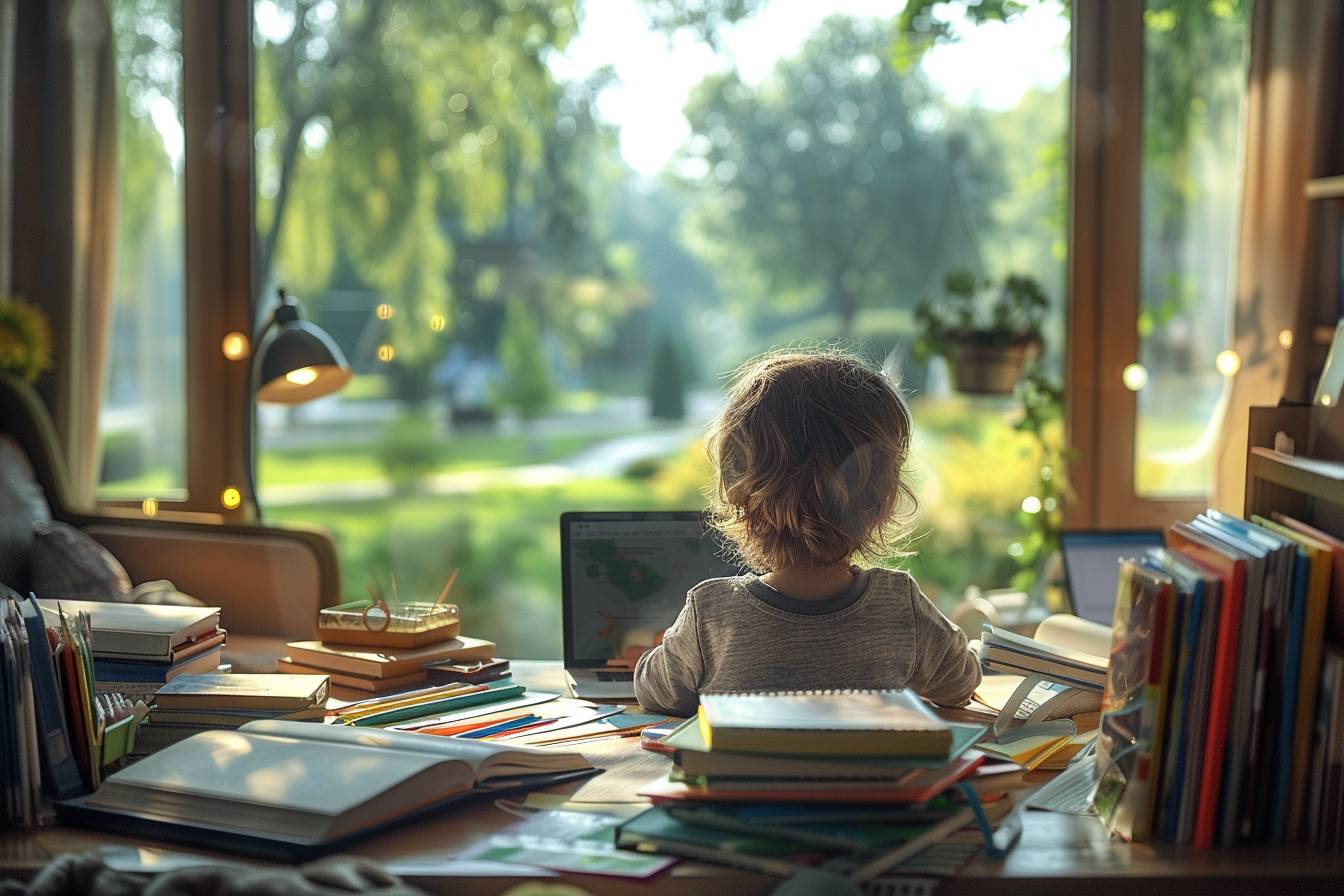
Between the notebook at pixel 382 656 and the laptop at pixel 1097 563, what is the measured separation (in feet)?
4.19

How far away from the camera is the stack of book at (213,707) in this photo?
1613mm

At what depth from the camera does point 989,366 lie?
332cm

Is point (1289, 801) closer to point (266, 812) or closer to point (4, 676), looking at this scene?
point (266, 812)

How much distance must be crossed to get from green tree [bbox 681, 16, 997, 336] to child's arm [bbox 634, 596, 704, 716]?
2.10 m

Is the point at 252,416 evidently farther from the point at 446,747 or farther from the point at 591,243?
the point at 446,747

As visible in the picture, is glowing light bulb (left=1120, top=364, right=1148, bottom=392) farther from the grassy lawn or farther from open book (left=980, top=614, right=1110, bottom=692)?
open book (left=980, top=614, right=1110, bottom=692)

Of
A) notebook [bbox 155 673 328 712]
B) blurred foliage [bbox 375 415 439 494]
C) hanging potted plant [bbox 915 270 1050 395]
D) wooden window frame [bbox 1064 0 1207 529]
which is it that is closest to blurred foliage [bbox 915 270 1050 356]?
hanging potted plant [bbox 915 270 1050 395]

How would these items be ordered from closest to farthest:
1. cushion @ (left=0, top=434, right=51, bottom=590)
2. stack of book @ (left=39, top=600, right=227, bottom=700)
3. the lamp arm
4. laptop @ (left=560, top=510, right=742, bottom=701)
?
1. stack of book @ (left=39, top=600, right=227, bottom=700)
2. laptop @ (left=560, top=510, right=742, bottom=701)
3. cushion @ (left=0, top=434, right=51, bottom=590)
4. the lamp arm

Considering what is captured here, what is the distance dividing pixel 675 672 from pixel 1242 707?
664mm

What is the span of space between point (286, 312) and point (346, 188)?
0.89 metres

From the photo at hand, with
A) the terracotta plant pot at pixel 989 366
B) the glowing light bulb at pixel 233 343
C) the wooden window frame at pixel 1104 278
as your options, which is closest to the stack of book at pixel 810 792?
the terracotta plant pot at pixel 989 366

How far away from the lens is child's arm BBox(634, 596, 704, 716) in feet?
5.39

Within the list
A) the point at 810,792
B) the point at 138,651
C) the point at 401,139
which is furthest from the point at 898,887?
the point at 401,139

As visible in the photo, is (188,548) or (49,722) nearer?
(49,722)
